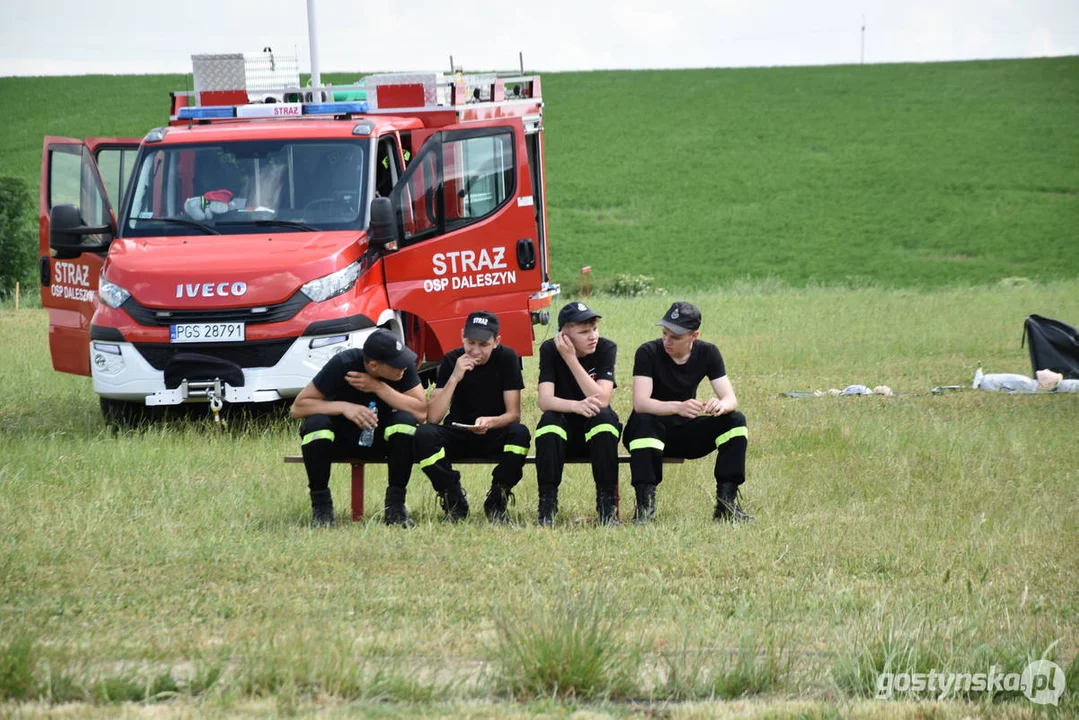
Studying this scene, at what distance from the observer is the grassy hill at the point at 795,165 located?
1617 inches

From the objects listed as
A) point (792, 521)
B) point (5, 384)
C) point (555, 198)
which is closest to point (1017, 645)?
point (792, 521)

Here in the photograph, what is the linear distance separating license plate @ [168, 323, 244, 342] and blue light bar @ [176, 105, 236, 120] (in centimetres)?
298

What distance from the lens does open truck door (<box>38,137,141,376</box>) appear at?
1189cm

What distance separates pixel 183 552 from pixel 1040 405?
8590mm

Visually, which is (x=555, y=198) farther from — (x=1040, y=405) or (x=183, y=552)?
(x=183, y=552)

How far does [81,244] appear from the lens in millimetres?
11641

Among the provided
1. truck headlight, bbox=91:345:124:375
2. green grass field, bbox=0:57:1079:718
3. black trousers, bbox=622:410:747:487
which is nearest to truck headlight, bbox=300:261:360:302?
green grass field, bbox=0:57:1079:718

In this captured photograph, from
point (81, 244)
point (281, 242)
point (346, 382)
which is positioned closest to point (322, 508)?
point (346, 382)

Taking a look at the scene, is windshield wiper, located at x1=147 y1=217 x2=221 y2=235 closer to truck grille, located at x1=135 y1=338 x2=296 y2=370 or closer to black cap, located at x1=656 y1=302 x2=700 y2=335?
truck grille, located at x1=135 y1=338 x2=296 y2=370

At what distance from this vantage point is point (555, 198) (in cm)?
4875

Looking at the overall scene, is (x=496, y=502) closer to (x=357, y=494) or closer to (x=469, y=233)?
(x=357, y=494)

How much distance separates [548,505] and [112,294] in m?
4.72

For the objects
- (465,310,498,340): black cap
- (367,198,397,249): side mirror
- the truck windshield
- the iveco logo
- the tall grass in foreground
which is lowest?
the tall grass in foreground

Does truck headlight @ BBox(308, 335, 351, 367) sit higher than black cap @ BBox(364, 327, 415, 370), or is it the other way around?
black cap @ BBox(364, 327, 415, 370)
